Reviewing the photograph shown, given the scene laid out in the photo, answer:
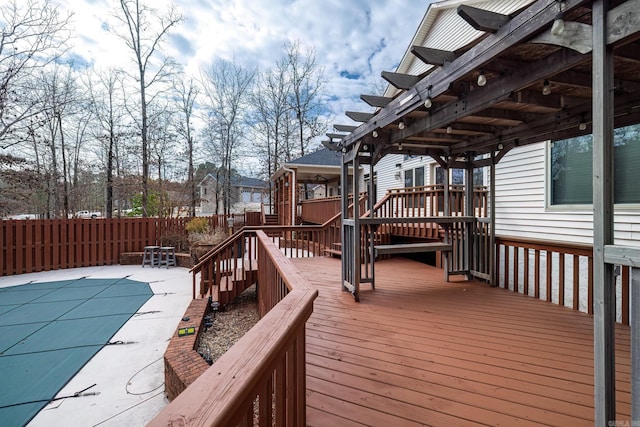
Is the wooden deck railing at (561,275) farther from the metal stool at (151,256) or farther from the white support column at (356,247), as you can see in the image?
the metal stool at (151,256)

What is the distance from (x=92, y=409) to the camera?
2.81 meters

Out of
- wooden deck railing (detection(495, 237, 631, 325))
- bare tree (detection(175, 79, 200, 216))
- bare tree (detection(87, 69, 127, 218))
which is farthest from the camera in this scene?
bare tree (detection(175, 79, 200, 216))

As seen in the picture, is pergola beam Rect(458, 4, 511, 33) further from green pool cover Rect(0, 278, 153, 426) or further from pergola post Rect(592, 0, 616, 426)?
green pool cover Rect(0, 278, 153, 426)

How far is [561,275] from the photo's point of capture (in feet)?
11.5

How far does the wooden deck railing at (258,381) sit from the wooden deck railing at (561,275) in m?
3.64

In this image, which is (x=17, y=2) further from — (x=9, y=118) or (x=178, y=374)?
(x=178, y=374)

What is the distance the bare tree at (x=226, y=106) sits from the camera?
19250 millimetres

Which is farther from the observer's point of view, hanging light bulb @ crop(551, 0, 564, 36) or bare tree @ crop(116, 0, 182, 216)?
bare tree @ crop(116, 0, 182, 216)

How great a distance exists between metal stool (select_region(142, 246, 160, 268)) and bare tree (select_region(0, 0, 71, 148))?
5.13 metres

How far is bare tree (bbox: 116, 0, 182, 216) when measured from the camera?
12.8m

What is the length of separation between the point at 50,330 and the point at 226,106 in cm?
1828

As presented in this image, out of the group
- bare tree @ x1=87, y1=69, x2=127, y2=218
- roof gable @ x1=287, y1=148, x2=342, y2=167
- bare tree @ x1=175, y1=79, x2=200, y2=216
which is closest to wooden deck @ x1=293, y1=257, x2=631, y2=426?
roof gable @ x1=287, y1=148, x2=342, y2=167

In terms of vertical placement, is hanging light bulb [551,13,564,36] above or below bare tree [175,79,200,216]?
below

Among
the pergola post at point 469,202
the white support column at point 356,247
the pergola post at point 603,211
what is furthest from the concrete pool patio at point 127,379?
the pergola post at point 469,202
